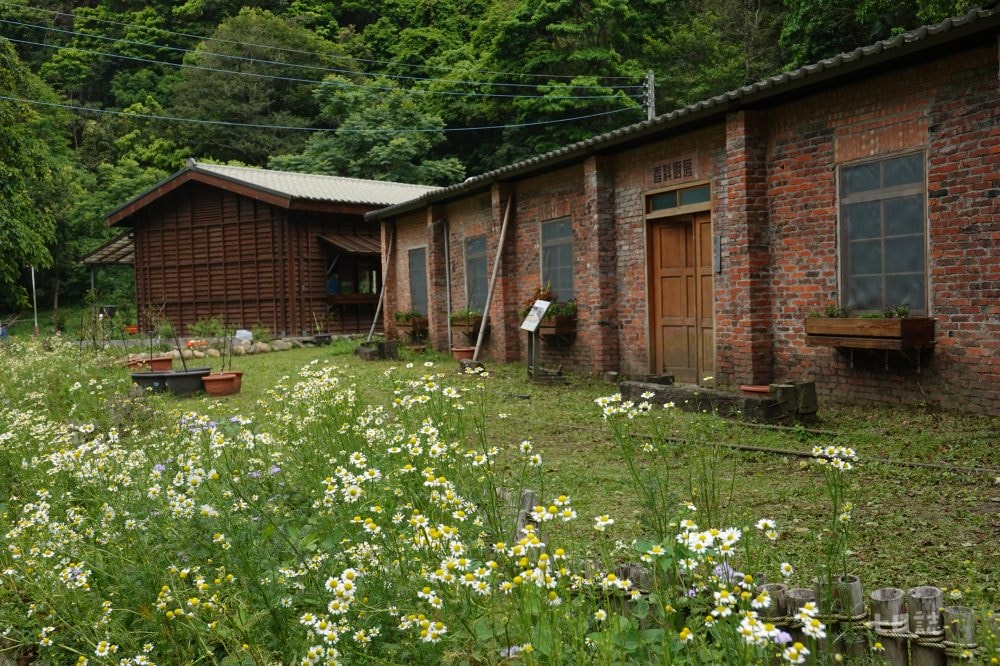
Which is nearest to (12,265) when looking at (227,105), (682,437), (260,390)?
(260,390)

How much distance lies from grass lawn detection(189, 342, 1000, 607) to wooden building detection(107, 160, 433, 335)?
14.1 m

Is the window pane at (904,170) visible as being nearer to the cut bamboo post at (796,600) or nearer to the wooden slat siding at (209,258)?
the cut bamboo post at (796,600)

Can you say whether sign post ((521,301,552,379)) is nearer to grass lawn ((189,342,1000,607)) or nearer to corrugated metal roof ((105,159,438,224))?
grass lawn ((189,342,1000,607))

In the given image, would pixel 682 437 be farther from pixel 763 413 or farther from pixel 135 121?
pixel 135 121

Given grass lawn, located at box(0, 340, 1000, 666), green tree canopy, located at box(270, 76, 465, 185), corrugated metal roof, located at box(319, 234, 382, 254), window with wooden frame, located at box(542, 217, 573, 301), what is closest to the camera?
grass lawn, located at box(0, 340, 1000, 666)

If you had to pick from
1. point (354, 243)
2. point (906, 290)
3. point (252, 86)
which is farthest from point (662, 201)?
point (252, 86)

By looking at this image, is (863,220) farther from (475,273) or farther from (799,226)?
(475,273)

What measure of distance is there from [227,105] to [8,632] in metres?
38.8

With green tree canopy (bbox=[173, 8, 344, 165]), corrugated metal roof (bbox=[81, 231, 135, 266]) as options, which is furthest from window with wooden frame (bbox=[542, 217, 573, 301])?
green tree canopy (bbox=[173, 8, 344, 165])

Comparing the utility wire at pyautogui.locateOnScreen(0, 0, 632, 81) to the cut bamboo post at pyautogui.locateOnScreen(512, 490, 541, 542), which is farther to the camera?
the utility wire at pyautogui.locateOnScreen(0, 0, 632, 81)

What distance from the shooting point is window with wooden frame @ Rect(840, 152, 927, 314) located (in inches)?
303

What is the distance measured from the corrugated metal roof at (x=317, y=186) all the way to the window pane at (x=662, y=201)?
1286 centimetres

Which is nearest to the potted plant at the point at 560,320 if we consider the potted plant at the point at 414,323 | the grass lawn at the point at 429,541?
the potted plant at the point at 414,323

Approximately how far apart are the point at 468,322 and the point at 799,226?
7650 mm
